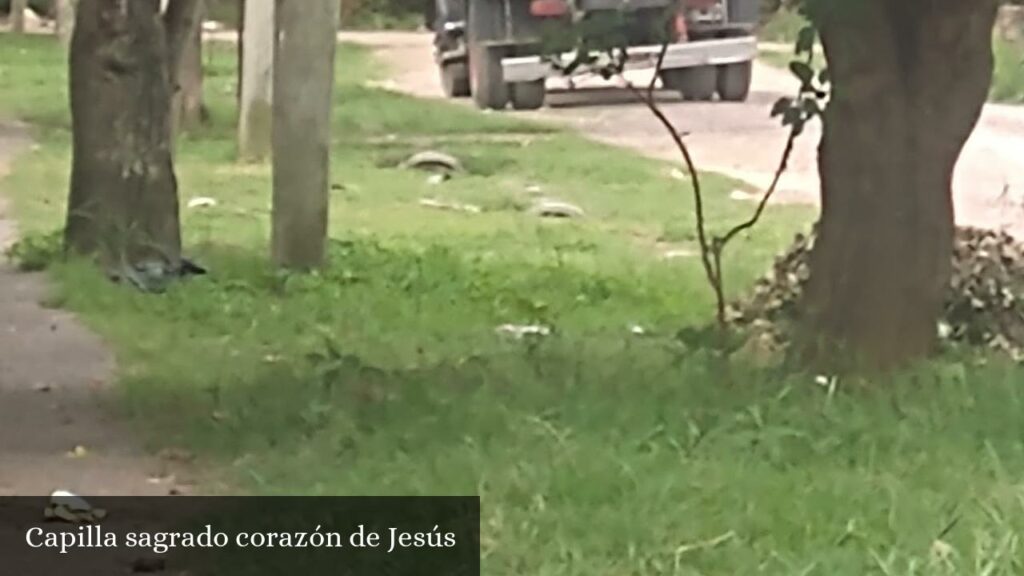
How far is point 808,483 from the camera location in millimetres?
5418

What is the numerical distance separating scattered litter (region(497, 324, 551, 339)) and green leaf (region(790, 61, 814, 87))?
182 cm

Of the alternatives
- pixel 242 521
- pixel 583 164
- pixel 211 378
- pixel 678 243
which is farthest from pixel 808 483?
pixel 583 164

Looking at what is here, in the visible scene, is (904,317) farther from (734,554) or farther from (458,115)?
(458,115)

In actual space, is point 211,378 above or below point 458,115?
above

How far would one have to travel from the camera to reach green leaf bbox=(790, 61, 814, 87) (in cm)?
718

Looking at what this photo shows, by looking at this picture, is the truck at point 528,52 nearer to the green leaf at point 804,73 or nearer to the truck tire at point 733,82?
the truck tire at point 733,82

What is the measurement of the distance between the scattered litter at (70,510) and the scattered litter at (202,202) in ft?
29.8

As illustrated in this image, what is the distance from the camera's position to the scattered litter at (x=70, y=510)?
535cm

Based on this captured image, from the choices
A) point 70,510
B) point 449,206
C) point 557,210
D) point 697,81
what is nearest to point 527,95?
point 697,81

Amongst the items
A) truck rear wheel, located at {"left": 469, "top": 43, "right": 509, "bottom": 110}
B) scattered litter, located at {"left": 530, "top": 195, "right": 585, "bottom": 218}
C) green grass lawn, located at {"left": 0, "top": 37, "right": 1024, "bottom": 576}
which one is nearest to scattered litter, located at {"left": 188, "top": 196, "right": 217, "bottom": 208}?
green grass lawn, located at {"left": 0, "top": 37, "right": 1024, "bottom": 576}

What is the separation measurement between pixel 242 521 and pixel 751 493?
3.97 ft

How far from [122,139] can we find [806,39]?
180 inches

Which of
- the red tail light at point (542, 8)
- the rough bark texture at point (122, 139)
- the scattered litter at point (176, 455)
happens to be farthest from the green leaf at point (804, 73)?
the red tail light at point (542, 8)

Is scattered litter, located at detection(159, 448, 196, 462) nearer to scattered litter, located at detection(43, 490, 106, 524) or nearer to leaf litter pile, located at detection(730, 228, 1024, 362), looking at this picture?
scattered litter, located at detection(43, 490, 106, 524)
